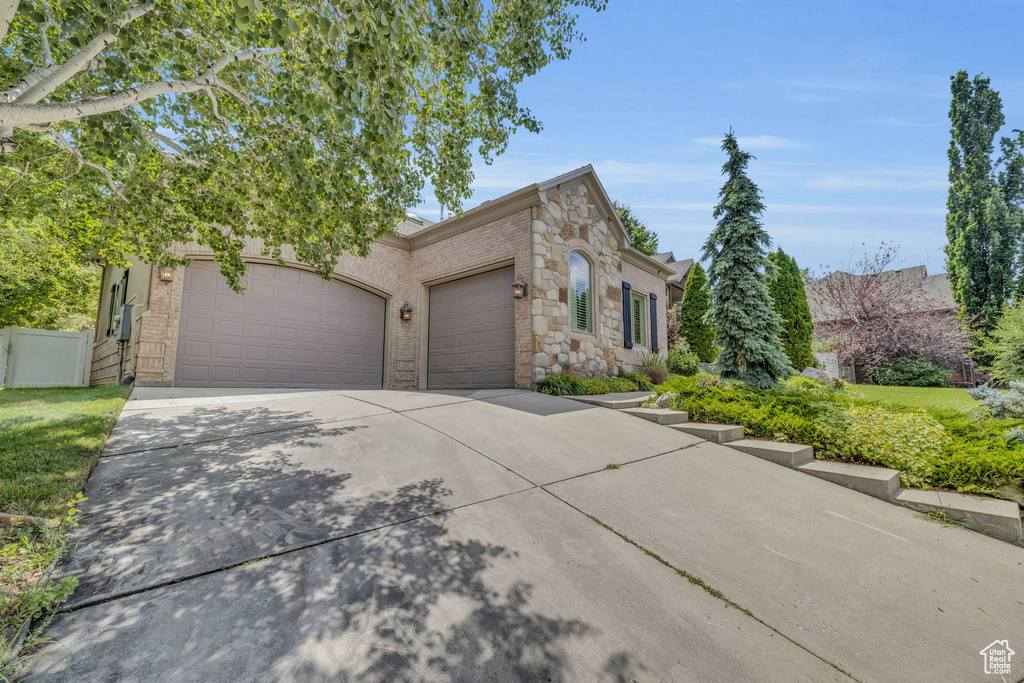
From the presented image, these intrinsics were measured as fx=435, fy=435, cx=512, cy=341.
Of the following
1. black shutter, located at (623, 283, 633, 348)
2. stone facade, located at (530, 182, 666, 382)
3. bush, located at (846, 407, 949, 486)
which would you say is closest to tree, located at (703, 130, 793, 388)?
stone facade, located at (530, 182, 666, 382)

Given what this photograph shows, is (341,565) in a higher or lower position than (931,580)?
higher

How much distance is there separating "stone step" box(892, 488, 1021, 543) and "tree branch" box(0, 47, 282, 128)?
7.43 m

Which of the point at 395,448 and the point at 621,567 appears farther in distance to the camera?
the point at 395,448

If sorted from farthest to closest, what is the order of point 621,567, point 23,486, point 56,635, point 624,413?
point 624,413
point 23,486
point 621,567
point 56,635

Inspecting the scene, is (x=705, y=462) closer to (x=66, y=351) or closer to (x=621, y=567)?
(x=621, y=567)

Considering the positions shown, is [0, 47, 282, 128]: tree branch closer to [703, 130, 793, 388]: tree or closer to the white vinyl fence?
[703, 130, 793, 388]: tree

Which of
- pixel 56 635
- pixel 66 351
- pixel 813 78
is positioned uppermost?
pixel 813 78

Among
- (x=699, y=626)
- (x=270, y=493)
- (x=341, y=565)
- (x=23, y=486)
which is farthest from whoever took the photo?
(x=270, y=493)

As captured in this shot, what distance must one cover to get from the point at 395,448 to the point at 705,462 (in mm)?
3224

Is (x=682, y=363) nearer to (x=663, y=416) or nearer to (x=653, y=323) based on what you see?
(x=653, y=323)

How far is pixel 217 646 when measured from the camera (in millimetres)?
1814

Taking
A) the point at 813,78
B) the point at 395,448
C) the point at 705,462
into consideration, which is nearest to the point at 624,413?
the point at 705,462

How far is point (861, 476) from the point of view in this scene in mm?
4117

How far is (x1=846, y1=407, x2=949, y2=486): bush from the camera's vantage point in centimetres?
422
